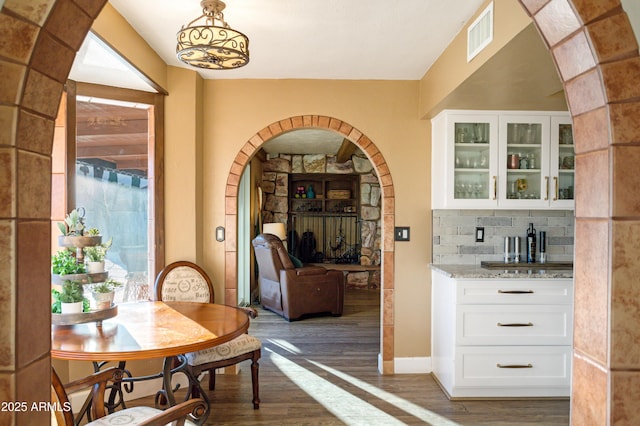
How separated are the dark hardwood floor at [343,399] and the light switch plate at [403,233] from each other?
1148 millimetres

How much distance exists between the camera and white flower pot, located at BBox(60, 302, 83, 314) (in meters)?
2.23

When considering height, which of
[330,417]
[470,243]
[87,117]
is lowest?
[330,417]

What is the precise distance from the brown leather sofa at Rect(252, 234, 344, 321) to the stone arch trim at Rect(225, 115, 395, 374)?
6.87 feet

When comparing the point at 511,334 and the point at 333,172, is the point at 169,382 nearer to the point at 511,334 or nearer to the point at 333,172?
the point at 511,334

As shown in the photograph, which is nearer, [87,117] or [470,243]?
[87,117]

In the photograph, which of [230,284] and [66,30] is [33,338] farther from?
[230,284]

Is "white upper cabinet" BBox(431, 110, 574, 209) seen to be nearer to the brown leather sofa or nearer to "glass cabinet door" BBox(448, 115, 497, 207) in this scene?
"glass cabinet door" BBox(448, 115, 497, 207)

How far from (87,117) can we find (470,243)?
10.3 ft

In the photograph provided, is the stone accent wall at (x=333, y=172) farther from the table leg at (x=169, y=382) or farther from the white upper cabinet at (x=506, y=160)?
the table leg at (x=169, y=382)

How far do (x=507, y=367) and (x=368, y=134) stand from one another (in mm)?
2099

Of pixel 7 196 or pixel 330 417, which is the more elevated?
pixel 7 196

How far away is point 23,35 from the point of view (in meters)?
0.79

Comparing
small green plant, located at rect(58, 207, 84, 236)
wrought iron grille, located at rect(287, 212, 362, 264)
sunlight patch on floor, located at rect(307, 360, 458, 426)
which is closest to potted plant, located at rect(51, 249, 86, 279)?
small green plant, located at rect(58, 207, 84, 236)

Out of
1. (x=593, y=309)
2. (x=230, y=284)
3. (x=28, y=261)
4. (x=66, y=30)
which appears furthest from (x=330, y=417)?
(x=66, y=30)
